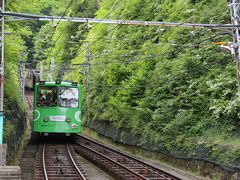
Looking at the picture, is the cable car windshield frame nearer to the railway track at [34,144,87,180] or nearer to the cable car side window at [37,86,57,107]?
the cable car side window at [37,86,57,107]

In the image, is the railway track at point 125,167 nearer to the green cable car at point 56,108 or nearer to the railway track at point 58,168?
the railway track at point 58,168

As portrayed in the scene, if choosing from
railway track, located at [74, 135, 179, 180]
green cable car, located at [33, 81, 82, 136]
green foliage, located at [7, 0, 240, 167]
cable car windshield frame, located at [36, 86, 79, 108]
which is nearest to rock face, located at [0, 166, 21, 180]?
railway track, located at [74, 135, 179, 180]

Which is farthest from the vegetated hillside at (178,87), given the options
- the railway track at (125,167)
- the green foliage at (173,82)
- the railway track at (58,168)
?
the railway track at (58,168)

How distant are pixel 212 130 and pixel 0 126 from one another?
752cm

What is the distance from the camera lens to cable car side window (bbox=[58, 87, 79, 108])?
21266mm

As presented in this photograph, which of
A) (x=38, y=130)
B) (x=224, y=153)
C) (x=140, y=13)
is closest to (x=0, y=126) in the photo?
(x=224, y=153)

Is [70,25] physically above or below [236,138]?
above

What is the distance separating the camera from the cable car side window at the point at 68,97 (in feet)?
69.8

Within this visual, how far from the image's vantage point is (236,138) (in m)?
12.9

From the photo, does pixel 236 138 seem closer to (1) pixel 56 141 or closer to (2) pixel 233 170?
(2) pixel 233 170

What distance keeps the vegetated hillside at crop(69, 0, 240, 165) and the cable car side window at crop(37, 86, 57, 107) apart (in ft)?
13.1

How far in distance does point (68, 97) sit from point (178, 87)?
6827mm

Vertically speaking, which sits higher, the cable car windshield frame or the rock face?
the cable car windshield frame

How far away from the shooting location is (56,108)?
21.0m
